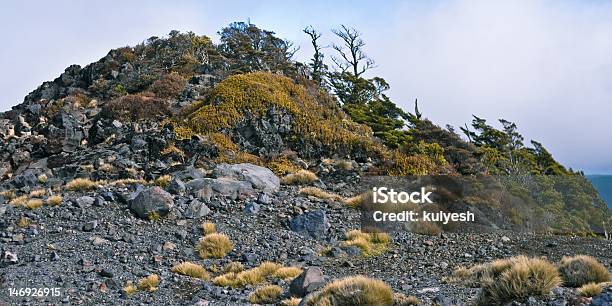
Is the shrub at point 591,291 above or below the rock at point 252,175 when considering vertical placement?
below

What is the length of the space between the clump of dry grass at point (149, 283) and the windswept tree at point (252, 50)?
63.5ft

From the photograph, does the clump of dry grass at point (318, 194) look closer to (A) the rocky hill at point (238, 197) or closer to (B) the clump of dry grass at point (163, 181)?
(A) the rocky hill at point (238, 197)

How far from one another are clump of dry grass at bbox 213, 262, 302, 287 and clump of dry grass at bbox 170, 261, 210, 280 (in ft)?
1.28

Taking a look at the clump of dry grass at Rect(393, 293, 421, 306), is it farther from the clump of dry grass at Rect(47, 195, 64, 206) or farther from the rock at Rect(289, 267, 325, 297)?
the clump of dry grass at Rect(47, 195, 64, 206)

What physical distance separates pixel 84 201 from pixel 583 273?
12.8 meters

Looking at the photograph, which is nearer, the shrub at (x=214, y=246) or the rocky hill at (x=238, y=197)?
the rocky hill at (x=238, y=197)

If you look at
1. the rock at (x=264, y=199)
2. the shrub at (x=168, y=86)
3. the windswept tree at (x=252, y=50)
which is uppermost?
the windswept tree at (x=252, y=50)

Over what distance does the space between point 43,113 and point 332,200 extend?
1797 cm

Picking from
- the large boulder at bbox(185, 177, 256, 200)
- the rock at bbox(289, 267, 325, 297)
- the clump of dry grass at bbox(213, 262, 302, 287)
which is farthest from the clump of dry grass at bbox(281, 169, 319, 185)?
the rock at bbox(289, 267, 325, 297)

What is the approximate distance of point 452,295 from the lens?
8.65 meters

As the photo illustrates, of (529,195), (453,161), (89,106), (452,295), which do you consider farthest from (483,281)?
(89,106)

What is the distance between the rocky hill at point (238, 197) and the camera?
34.1ft

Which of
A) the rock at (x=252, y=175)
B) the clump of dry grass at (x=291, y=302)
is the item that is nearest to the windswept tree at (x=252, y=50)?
the rock at (x=252, y=175)

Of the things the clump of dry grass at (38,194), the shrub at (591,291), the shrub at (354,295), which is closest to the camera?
the shrub at (591,291)
